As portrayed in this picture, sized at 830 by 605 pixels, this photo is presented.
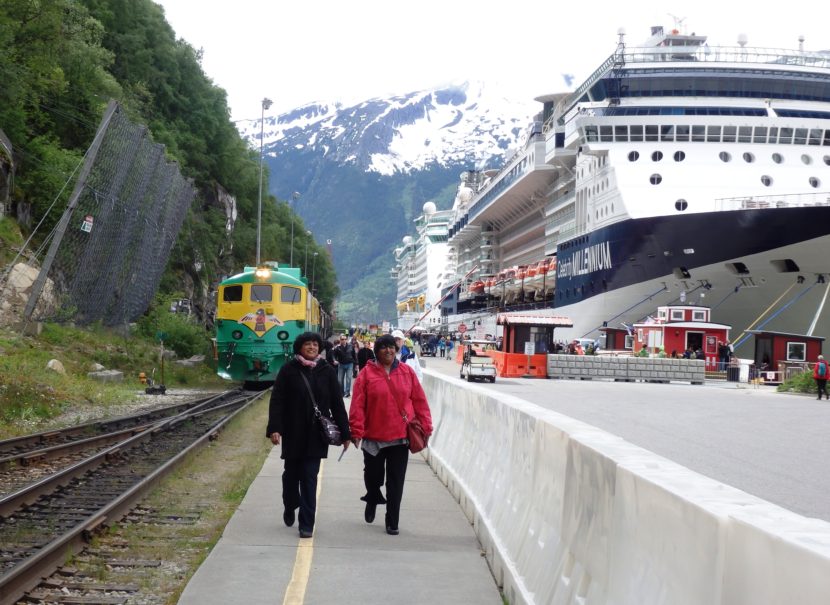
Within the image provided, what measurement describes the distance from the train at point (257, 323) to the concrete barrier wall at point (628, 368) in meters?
14.1

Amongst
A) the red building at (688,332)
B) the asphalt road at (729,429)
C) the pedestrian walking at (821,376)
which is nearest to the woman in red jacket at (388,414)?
the asphalt road at (729,429)

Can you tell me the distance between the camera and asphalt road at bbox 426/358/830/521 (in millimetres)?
11625

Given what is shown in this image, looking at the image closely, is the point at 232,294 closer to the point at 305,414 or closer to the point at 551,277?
the point at 305,414

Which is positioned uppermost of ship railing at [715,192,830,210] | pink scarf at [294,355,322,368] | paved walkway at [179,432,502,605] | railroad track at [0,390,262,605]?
ship railing at [715,192,830,210]

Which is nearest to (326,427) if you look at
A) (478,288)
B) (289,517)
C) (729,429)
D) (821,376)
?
(289,517)

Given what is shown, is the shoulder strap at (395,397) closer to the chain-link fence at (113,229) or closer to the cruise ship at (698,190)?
the chain-link fence at (113,229)

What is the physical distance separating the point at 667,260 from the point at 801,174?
9.56m

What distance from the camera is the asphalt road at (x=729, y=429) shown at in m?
11.6

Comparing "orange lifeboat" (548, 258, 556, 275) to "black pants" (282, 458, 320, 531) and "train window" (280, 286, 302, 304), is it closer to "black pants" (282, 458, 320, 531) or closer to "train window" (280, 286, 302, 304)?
"train window" (280, 286, 302, 304)

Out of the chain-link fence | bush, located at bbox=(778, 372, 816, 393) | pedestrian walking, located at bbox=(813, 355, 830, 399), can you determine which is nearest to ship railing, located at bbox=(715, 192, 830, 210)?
bush, located at bbox=(778, 372, 816, 393)

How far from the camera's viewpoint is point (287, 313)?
28406mm

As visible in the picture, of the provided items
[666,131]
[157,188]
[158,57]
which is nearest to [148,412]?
[157,188]

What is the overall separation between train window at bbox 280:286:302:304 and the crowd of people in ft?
66.0

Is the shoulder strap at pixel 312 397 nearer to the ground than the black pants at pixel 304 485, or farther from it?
farther from it
